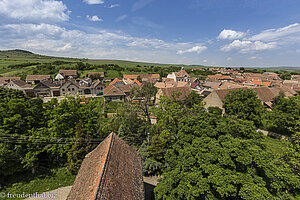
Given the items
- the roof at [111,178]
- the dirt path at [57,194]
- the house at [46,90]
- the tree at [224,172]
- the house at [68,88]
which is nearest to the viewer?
the roof at [111,178]

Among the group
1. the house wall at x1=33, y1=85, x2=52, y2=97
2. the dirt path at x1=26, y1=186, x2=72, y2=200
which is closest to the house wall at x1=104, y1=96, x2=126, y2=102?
the house wall at x1=33, y1=85, x2=52, y2=97

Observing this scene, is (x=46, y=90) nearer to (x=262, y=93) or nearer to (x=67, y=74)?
(x=67, y=74)

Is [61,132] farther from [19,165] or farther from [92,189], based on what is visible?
[92,189]

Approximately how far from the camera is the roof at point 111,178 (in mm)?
9016

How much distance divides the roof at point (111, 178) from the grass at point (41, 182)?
322 inches

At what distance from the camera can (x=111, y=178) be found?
10055mm

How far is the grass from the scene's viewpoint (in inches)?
631

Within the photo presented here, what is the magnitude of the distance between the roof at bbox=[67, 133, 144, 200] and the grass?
818 cm

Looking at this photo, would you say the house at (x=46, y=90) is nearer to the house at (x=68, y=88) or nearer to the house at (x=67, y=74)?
the house at (x=68, y=88)

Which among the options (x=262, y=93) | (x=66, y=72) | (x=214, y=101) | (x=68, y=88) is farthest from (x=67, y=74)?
(x=262, y=93)

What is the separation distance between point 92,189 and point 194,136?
9.97m

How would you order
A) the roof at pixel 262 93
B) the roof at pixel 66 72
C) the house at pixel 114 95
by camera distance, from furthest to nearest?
the roof at pixel 66 72 → the house at pixel 114 95 → the roof at pixel 262 93

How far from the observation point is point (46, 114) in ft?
63.6

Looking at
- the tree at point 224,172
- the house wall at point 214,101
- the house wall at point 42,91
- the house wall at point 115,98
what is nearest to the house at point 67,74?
the house wall at point 42,91
